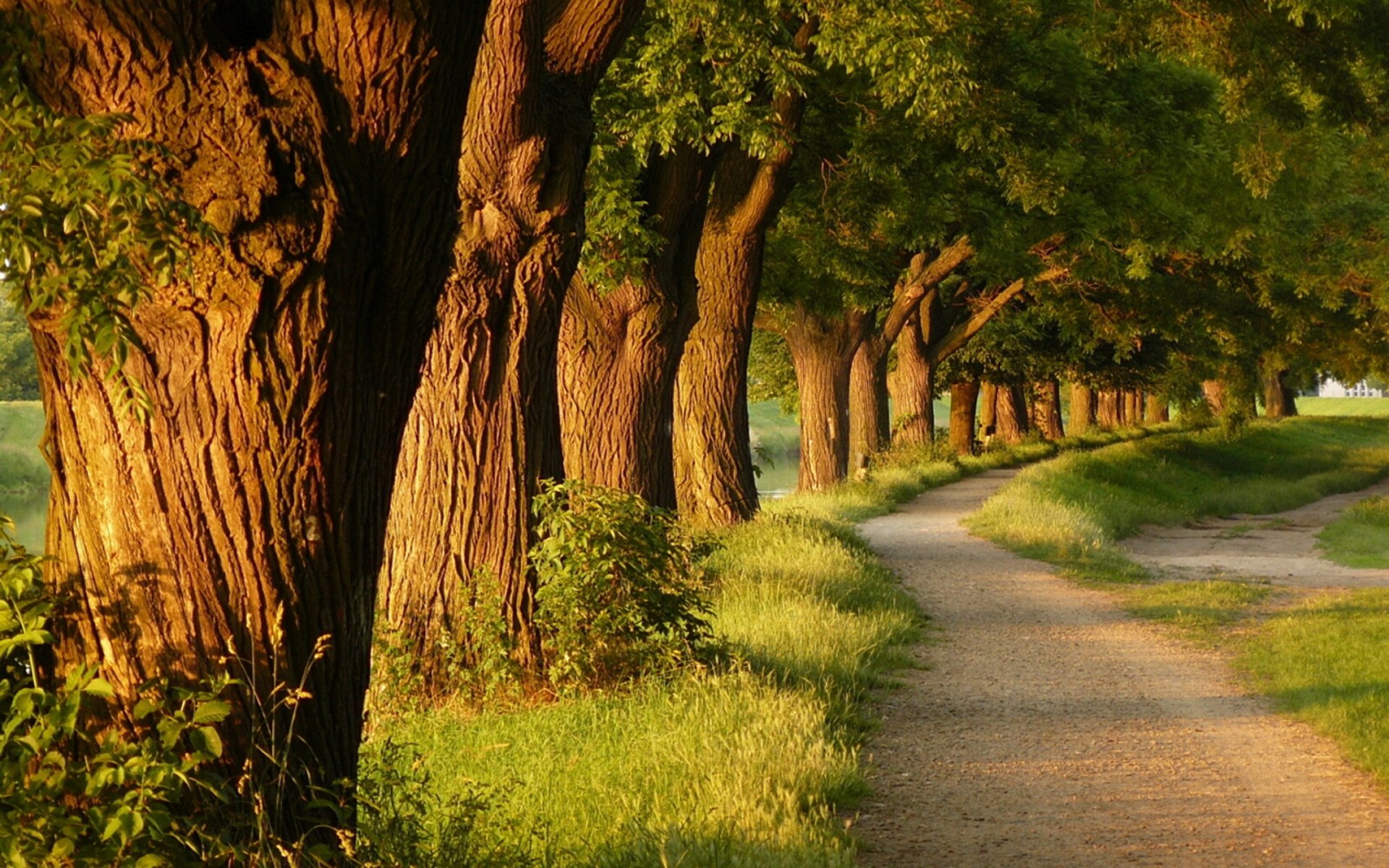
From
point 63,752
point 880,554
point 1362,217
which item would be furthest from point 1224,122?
point 63,752

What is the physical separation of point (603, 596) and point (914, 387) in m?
29.1

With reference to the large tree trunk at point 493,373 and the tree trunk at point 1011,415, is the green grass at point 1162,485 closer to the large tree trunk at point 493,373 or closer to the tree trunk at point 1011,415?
the tree trunk at point 1011,415

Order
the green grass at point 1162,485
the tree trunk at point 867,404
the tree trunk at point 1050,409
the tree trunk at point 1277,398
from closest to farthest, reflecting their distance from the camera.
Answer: the green grass at point 1162,485 < the tree trunk at point 867,404 < the tree trunk at point 1050,409 < the tree trunk at point 1277,398

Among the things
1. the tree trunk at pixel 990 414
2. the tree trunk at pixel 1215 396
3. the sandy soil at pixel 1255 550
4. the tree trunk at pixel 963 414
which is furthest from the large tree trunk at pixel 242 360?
the tree trunk at pixel 1215 396

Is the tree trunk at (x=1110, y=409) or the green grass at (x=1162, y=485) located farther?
the tree trunk at (x=1110, y=409)

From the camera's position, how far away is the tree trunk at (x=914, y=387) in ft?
124

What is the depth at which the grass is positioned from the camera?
2154 inches

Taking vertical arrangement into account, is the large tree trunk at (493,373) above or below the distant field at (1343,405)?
above

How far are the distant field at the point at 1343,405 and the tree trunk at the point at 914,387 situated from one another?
9068 centimetres

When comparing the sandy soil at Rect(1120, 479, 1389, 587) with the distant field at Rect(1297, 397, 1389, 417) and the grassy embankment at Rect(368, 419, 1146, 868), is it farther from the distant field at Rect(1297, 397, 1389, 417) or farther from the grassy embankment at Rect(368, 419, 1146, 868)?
the distant field at Rect(1297, 397, 1389, 417)

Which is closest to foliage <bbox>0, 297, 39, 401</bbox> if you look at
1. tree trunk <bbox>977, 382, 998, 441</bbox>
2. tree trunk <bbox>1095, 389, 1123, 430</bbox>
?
tree trunk <bbox>977, 382, 998, 441</bbox>

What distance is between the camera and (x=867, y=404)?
119ft

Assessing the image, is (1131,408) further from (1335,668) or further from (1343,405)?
(1343,405)

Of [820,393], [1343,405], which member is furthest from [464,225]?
[1343,405]
